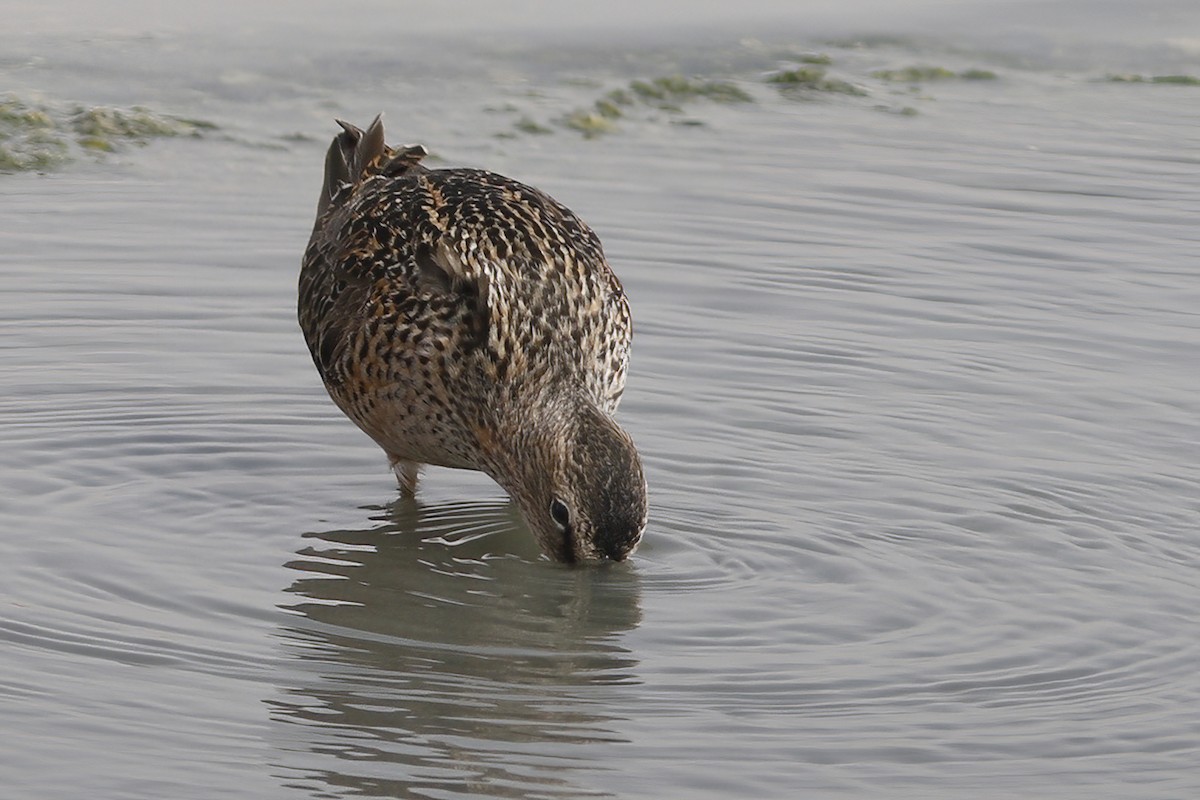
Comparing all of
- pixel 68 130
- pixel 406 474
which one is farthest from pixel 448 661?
Result: pixel 68 130

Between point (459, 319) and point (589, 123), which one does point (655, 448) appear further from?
point (589, 123)

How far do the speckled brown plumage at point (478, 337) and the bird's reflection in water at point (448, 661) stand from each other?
0.22m

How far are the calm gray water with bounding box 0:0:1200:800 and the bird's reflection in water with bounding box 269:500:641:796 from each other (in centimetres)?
2

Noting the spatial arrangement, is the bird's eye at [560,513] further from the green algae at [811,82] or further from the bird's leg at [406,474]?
the green algae at [811,82]

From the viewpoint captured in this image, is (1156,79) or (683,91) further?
(1156,79)

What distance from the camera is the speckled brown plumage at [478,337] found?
7.05 metres

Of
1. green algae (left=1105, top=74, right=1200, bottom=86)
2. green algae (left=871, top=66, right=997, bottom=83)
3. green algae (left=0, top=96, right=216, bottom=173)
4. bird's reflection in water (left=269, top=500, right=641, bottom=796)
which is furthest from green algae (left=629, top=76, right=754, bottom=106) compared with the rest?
bird's reflection in water (left=269, top=500, right=641, bottom=796)

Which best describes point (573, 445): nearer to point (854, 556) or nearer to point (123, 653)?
point (854, 556)

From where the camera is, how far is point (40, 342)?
29.0ft

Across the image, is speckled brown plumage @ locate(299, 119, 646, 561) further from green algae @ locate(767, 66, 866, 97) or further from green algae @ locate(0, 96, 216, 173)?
green algae @ locate(767, 66, 866, 97)

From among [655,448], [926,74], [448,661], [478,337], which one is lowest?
[448,661]

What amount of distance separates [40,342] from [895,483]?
11.9ft

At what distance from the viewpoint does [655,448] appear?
797 centimetres

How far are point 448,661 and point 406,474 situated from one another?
183 cm
